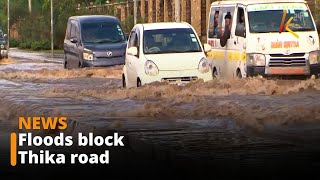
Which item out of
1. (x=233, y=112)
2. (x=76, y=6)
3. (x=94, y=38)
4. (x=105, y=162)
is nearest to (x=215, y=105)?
(x=233, y=112)

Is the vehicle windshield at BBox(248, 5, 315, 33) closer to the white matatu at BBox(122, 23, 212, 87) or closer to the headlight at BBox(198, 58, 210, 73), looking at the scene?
the white matatu at BBox(122, 23, 212, 87)

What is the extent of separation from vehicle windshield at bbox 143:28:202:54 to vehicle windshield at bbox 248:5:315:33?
1591 millimetres

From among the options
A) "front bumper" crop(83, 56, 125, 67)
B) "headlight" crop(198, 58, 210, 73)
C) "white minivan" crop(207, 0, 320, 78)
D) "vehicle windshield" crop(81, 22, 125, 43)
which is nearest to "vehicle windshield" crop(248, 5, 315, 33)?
"white minivan" crop(207, 0, 320, 78)

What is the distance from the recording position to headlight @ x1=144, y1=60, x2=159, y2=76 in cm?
2280

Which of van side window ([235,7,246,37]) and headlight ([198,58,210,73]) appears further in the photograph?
van side window ([235,7,246,37])

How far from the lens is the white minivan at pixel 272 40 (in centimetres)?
2434

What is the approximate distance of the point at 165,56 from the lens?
23094 mm

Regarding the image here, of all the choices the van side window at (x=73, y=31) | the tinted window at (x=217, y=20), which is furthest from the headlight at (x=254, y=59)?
A: the van side window at (x=73, y=31)

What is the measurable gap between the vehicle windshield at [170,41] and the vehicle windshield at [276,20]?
1.59 metres

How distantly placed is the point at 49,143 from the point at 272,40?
11.2 m

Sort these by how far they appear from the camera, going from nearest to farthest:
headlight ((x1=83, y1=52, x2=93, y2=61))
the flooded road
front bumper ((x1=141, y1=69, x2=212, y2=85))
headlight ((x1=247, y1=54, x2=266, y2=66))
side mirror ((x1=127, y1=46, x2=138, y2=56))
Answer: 1. the flooded road
2. front bumper ((x1=141, y1=69, x2=212, y2=85))
3. side mirror ((x1=127, y1=46, x2=138, y2=56))
4. headlight ((x1=247, y1=54, x2=266, y2=66))
5. headlight ((x1=83, y1=52, x2=93, y2=61))

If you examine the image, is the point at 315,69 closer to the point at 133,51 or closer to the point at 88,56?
the point at 133,51

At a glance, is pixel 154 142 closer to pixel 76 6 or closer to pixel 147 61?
pixel 147 61

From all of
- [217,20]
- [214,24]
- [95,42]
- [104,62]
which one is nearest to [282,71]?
[217,20]
